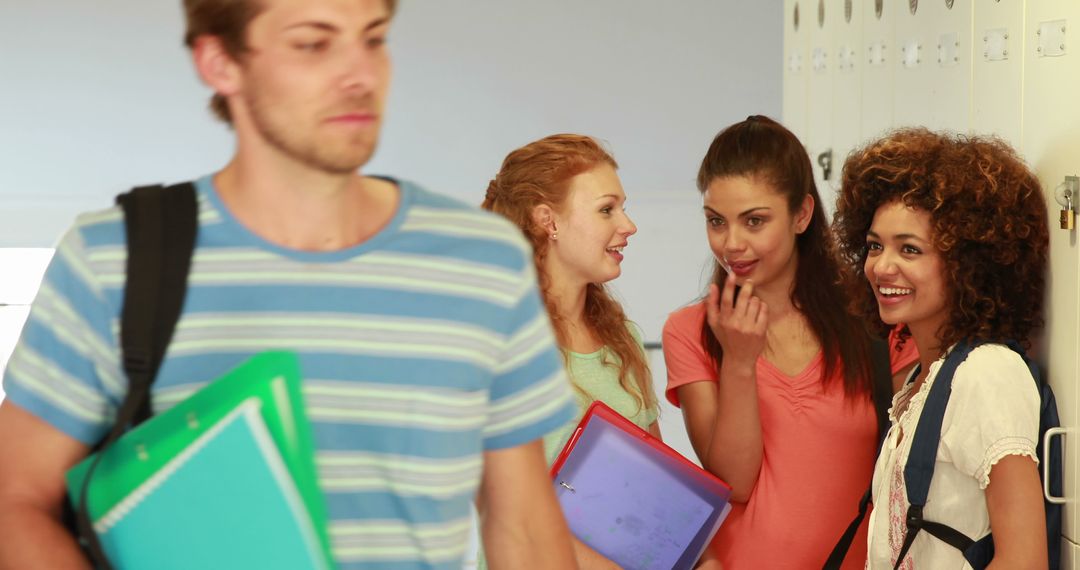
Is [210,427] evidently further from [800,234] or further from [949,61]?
[949,61]

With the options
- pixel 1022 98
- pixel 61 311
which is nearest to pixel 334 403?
pixel 61 311

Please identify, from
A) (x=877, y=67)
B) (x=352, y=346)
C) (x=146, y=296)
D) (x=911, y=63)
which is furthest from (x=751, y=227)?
(x=146, y=296)

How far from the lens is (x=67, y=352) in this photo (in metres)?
1.29

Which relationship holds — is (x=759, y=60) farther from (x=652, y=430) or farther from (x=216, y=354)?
(x=216, y=354)

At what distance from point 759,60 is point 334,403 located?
8092 millimetres

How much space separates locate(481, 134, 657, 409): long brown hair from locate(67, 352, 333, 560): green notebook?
158 cm

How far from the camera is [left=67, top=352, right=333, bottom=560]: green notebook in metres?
1.20

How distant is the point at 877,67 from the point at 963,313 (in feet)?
5.57

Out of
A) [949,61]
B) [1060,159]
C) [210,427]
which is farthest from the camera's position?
[949,61]

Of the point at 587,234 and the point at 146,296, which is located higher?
the point at 146,296

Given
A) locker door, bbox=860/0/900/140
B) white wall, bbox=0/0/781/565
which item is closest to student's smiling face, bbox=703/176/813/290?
locker door, bbox=860/0/900/140

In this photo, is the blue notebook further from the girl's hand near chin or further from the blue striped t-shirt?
the girl's hand near chin

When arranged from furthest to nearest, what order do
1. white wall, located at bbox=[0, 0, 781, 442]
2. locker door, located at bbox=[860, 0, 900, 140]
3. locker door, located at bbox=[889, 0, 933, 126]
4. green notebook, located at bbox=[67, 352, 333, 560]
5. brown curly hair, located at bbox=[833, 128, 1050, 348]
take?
1. white wall, located at bbox=[0, 0, 781, 442]
2. locker door, located at bbox=[860, 0, 900, 140]
3. locker door, located at bbox=[889, 0, 933, 126]
4. brown curly hair, located at bbox=[833, 128, 1050, 348]
5. green notebook, located at bbox=[67, 352, 333, 560]

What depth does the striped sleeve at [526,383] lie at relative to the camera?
1403mm
